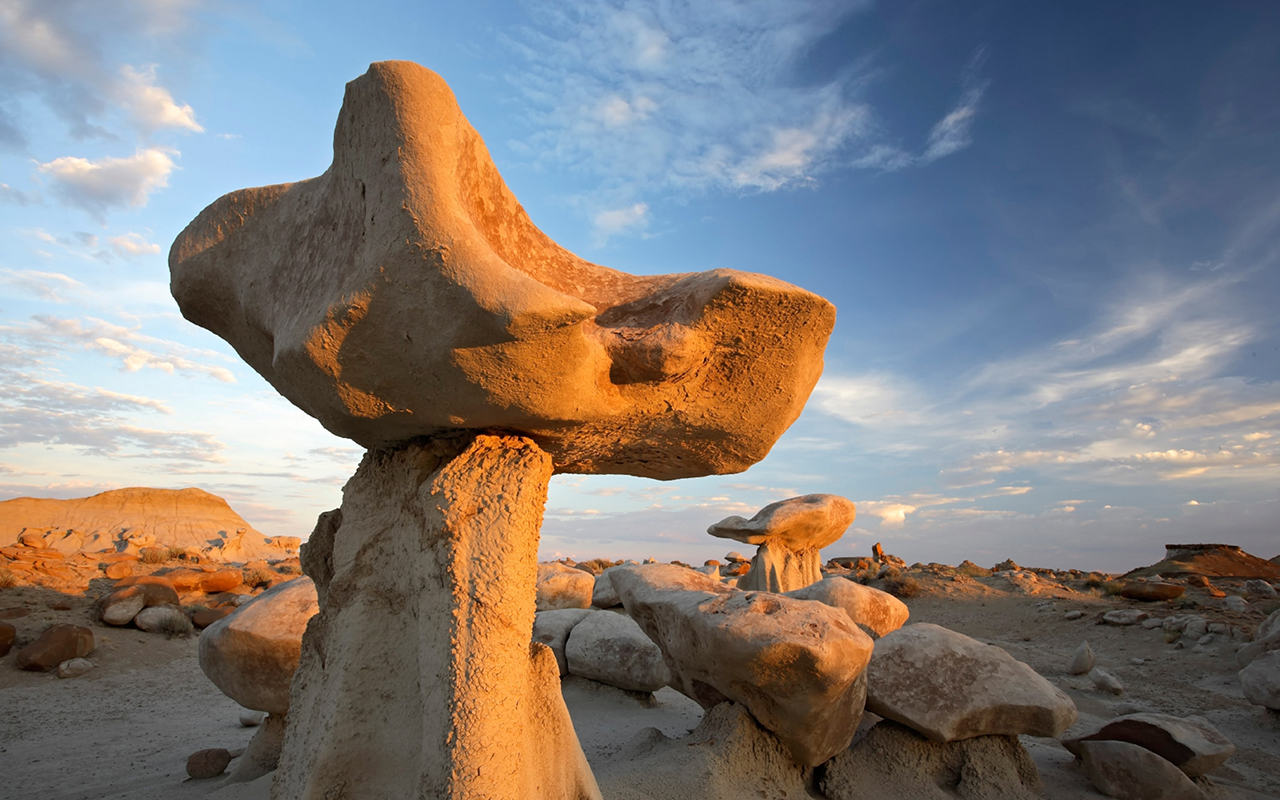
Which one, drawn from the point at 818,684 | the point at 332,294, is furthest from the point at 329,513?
the point at 818,684

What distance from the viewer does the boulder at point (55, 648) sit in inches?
289

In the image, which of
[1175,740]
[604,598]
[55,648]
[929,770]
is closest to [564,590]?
[604,598]

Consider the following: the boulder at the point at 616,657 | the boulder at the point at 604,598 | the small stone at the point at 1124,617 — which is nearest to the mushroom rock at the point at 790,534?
the boulder at the point at 604,598

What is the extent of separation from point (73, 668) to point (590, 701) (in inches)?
237

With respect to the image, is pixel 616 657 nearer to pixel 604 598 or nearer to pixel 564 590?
pixel 564 590

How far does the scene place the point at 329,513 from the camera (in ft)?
10.4

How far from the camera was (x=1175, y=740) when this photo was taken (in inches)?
159

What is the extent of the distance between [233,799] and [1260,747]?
24.1 ft

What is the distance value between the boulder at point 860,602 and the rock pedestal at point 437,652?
339 cm

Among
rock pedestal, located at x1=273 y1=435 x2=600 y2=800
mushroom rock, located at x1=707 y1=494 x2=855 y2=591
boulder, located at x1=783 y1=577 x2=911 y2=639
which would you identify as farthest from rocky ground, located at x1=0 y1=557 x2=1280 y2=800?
mushroom rock, located at x1=707 y1=494 x2=855 y2=591

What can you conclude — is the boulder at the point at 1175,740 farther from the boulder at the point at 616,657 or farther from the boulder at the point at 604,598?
the boulder at the point at 604,598

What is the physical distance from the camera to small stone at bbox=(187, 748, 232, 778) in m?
4.37

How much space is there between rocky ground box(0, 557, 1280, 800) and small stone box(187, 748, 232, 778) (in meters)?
0.09

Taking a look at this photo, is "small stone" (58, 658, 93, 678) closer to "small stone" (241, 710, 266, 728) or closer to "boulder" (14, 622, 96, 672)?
"boulder" (14, 622, 96, 672)
